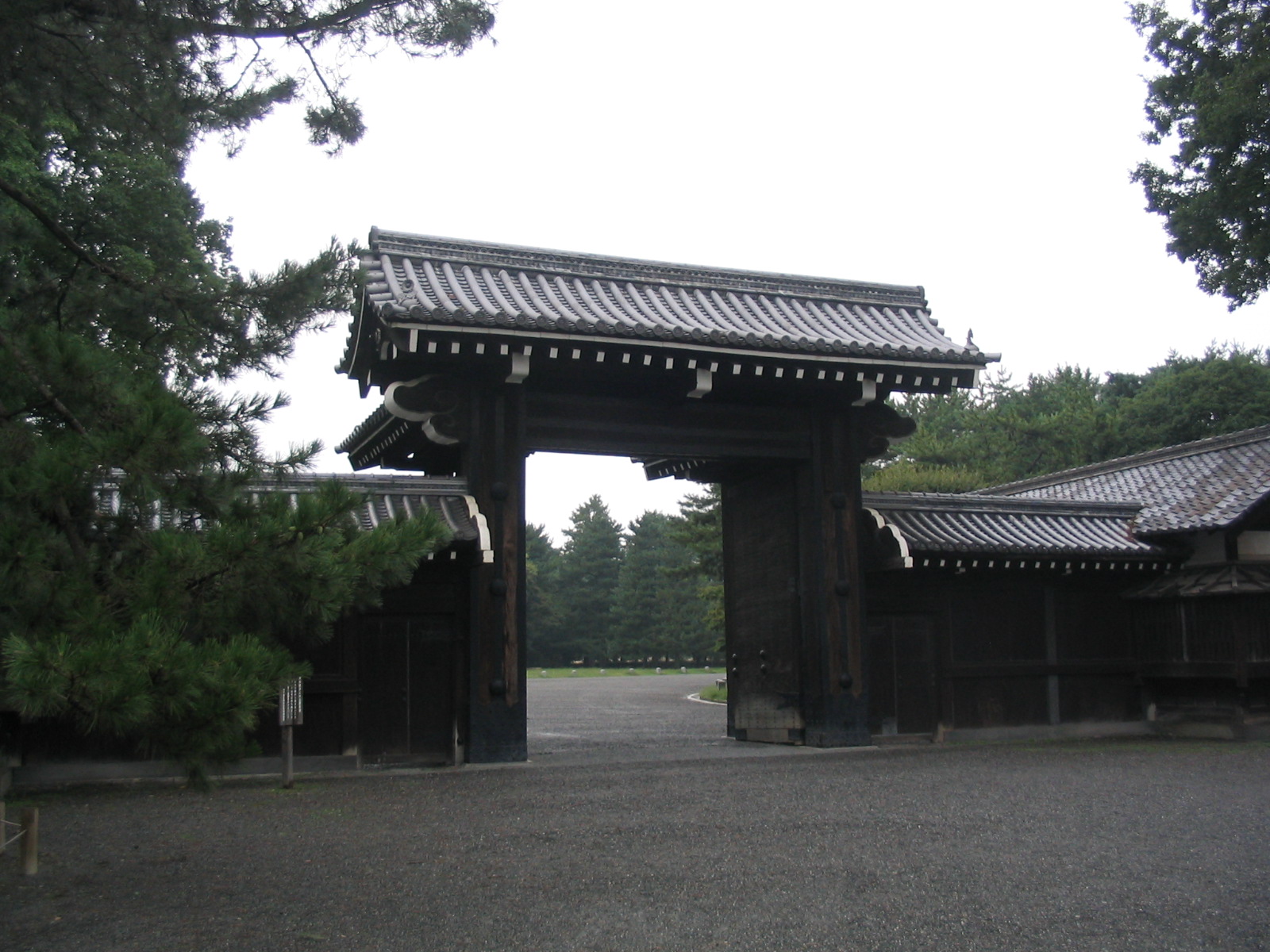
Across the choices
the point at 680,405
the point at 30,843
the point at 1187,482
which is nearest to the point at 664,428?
the point at 680,405

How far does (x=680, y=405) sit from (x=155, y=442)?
8.06 m

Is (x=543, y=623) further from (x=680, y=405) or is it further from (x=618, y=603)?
(x=680, y=405)

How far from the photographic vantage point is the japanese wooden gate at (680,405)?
10.8 metres

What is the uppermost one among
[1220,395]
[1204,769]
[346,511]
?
[1220,395]

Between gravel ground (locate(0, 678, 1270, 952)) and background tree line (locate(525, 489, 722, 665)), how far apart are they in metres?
40.6

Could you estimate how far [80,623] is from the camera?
4.14m

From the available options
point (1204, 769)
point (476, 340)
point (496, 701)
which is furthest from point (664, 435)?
point (1204, 769)

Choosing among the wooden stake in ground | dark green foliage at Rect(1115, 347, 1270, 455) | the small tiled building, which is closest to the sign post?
the wooden stake in ground

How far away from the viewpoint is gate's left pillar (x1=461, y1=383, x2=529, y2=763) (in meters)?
10.7

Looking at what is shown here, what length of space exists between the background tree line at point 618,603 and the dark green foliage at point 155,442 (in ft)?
144

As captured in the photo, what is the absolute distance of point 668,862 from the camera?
620 cm

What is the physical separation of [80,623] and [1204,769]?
9931mm

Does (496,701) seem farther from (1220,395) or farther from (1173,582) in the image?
(1220,395)

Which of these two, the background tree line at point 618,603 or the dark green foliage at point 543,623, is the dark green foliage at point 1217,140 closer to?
the background tree line at point 618,603
